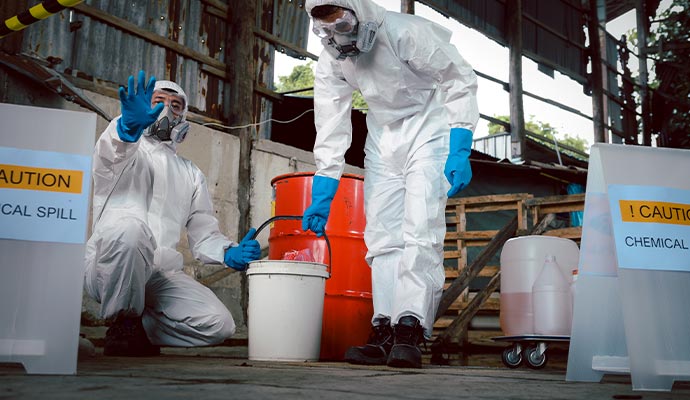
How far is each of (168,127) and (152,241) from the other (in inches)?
22.6

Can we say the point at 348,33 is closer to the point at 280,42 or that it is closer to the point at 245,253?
the point at 245,253

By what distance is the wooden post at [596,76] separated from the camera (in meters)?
12.3

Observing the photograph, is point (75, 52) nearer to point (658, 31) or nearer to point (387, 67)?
point (387, 67)

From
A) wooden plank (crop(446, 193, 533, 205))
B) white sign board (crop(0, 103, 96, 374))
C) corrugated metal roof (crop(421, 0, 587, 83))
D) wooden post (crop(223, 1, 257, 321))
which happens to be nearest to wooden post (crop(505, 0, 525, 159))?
corrugated metal roof (crop(421, 0, 587, 83))

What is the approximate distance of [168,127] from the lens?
11.3 ft

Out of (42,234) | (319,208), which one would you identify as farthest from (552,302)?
(42,234)

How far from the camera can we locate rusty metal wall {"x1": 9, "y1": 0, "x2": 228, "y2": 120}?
519 centimetres

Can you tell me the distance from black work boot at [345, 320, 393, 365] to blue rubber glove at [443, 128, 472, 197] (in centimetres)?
67

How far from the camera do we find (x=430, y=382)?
1913 millimetres

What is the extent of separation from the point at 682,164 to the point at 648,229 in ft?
0.79

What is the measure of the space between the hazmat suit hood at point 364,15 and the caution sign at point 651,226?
1.35 metres

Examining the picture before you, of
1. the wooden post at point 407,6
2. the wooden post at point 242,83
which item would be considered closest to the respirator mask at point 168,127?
the wooden post at point 242,83

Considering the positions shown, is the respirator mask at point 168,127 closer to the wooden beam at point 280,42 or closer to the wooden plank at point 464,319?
the wooden plank at point 464,319

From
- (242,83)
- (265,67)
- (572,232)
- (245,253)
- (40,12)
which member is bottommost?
(245,253)
